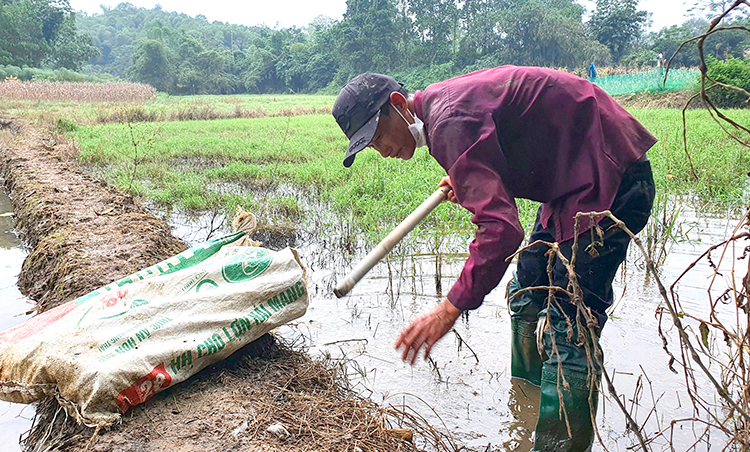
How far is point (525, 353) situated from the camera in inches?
97.0

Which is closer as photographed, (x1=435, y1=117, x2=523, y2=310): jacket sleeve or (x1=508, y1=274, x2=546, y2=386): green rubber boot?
(x1=435, y1=117, x2=523, y2=310): jacket sleeve

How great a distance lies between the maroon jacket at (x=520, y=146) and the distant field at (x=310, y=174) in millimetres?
2285

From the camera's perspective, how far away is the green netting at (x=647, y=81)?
1850cm

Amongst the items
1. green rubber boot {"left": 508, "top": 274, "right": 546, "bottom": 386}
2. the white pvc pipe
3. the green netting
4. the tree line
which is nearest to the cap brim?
the white pvc pipe

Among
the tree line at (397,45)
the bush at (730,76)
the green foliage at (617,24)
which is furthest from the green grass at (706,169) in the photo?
the green foliage at (617,24)

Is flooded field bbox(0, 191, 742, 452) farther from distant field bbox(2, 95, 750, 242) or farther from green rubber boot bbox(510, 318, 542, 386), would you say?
distant field bbox(2, 95, 750, 242)

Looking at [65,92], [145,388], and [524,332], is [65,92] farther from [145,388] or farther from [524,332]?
[524,332]

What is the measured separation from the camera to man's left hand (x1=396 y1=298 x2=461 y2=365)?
5.25 feet

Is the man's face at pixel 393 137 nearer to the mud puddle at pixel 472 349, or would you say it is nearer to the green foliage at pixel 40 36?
the mud puddle at pixel 472 349

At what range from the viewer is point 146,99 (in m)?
24.8

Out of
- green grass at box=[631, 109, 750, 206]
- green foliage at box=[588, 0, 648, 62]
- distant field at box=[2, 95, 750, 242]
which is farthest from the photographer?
green foliage at box=[588, 0, 648, 62]

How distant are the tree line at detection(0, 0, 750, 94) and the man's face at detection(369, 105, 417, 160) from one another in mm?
30975

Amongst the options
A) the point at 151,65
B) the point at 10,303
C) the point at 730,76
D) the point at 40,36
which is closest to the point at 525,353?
the point at 10,303

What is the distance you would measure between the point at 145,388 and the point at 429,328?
109 centimetres
